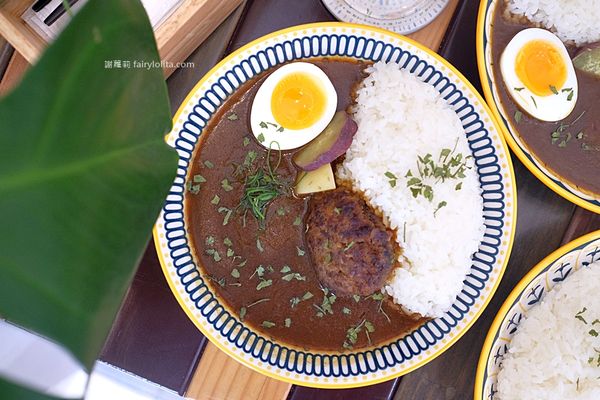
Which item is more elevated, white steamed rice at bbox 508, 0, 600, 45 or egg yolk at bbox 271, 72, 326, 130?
white steamed rice at bbox 508, 0, 600, 45

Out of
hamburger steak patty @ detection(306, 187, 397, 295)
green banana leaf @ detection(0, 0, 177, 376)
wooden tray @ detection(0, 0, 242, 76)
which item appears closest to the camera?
green banana leaf @ detection(0, 0, 177, 376)

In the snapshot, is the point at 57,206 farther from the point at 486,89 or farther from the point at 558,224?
the point at 558,224

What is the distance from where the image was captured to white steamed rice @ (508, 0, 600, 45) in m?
1.61

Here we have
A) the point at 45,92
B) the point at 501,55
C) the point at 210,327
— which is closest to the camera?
the point at 45,92

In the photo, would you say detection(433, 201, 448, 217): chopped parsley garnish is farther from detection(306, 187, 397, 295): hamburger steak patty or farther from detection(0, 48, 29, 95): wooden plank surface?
detection(0, 48, 29, 95): wooden plank surface

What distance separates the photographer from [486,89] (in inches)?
60.6

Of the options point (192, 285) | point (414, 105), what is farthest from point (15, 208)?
point (414, 105)

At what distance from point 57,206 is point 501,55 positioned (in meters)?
1.35

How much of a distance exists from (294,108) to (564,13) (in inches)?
32.2

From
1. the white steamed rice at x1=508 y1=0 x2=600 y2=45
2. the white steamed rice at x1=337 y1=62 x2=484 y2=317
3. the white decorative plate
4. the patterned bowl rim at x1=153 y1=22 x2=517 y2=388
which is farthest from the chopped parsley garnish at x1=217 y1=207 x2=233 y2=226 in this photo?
the white steamed rice at x1=508 y1=0 x2=600 y2=45

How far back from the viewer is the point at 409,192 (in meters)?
1.53

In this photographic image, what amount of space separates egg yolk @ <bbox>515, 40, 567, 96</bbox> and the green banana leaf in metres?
1.26

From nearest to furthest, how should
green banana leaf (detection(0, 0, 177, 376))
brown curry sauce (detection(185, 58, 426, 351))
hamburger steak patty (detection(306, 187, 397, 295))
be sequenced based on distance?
green banana leaf (detection(0, 0, 177, 376)), hamburger steak patty (detection(306, 187, 397, 295)), brown curry sauce (detection(185, 58, 426, 351))

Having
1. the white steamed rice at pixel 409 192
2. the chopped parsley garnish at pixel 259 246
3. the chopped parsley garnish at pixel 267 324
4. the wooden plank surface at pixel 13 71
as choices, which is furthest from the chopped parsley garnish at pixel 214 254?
the wooden plank surface at pixel 13 71
